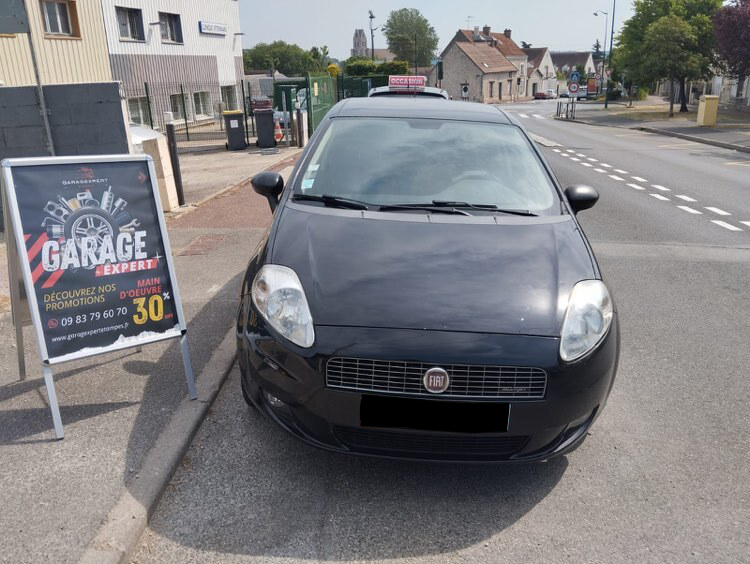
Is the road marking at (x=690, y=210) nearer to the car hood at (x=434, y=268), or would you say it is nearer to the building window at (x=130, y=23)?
the car hood at (x=434, y=268)

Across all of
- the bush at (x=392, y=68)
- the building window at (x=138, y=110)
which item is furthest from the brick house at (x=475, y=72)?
the building window at (x=138, y=110)

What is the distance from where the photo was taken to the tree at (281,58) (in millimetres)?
128125

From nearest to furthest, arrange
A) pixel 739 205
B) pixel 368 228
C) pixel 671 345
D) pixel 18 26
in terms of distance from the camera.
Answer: pixel 368 228
pixel 671 345
pixel 18 26
pixel 739 205

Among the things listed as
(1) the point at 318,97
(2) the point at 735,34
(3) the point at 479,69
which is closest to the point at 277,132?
(1) the point at 318,97

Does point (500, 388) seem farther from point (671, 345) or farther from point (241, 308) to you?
point (671, 345)

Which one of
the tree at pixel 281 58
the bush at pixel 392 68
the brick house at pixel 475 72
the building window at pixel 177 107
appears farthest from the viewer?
the tree at pixel 281 58

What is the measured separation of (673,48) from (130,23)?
1069 inches

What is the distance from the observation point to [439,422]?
2.86 meters

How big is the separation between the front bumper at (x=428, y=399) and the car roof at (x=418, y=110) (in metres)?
2.30

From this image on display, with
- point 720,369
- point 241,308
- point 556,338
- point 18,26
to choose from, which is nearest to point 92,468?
point 241,308

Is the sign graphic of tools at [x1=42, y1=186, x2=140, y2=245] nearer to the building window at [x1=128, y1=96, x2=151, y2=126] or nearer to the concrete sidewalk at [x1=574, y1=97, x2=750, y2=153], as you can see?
the concrete sidewalk at [x1=574, y1=97, x2=750, y2=153]

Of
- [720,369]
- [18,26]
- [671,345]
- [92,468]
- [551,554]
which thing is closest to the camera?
[551,554]

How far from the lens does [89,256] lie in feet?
12.1

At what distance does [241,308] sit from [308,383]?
69 cm
